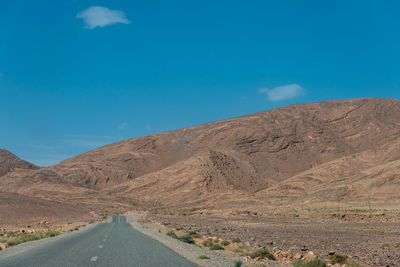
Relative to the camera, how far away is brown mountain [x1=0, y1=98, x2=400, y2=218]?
8994cm

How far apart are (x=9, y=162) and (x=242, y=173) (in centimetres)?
12666

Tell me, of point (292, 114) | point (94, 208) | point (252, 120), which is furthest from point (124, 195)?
point (292, 114)

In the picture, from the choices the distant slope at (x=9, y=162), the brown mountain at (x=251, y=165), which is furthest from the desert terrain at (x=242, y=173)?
the distant slope at (x=9, y=162)

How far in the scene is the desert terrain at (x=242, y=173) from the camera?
72438 mm

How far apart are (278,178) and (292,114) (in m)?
39.8

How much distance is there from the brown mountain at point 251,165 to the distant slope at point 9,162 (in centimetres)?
3984

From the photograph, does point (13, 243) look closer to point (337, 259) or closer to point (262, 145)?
point (337, 259)

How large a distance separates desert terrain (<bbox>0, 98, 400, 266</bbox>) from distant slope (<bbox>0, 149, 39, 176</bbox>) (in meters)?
2.71

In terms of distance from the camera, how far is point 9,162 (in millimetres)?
187750

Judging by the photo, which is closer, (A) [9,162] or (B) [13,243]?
(B) [13,243]

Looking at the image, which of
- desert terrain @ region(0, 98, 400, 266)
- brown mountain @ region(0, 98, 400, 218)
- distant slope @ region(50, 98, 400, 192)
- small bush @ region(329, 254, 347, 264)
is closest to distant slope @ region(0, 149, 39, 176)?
desert terrain @ region(0, 98, 400, 266)

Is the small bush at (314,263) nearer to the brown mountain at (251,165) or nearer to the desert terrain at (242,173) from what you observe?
the desert terrain at (242,173)

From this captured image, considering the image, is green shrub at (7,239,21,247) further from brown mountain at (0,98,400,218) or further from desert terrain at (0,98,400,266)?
brown mountain at (0,98,400,218)

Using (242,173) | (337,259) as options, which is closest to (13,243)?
(337,259)
